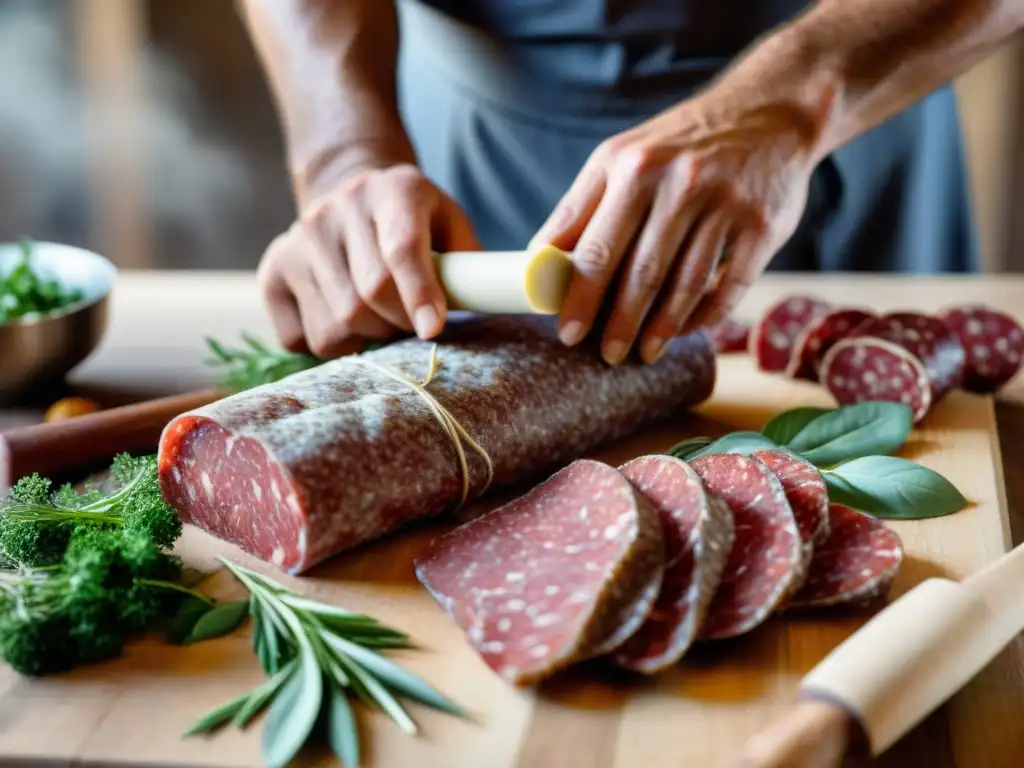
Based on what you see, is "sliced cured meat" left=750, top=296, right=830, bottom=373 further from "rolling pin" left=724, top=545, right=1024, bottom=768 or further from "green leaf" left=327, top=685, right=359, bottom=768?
"green leaf" left=327, top=685, right=359, bottom=768

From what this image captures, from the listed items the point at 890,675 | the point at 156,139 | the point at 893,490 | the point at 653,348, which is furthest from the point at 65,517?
the point at 156,139

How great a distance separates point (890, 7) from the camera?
261cm

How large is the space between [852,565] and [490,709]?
0.63 metres

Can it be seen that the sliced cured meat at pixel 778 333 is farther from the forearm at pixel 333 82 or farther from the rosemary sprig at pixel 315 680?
the rosemary sprig at pixel 315 680

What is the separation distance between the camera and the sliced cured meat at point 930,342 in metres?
2.62

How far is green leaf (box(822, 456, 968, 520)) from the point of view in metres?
2.07

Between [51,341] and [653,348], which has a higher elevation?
[653,348]

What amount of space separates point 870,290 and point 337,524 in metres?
2.16

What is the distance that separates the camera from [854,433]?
7.64 ft

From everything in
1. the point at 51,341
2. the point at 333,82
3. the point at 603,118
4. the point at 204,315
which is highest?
the point at 333,82

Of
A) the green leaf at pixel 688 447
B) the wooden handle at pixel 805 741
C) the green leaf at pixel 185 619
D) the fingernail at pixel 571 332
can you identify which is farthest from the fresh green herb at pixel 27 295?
the wooden handle at pixel 805 741

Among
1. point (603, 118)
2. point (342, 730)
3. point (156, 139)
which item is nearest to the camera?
point (342, 730)

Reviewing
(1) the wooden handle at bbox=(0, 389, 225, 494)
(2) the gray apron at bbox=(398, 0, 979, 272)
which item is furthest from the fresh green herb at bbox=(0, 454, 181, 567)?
(2) the gray apron at bbox=(398, 0, 979, 272)

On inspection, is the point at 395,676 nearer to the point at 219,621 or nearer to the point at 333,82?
the point at 219,621
